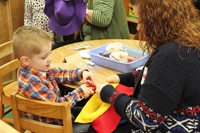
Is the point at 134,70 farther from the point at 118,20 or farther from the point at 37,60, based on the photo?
the point at 118,20

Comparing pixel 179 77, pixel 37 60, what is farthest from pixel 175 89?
pixel 37 60

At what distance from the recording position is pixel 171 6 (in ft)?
3.54

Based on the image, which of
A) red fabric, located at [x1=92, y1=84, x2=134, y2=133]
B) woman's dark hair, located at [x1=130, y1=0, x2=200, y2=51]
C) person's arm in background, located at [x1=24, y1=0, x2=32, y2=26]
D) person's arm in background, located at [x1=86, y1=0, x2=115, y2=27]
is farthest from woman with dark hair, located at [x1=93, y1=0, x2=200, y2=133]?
person's arm in background, located at [x1=24, y1=0, x2=32, y2=26]

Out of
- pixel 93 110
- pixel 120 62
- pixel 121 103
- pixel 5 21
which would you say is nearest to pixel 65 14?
pixel 120 62

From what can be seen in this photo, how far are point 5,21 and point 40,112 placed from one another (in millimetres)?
2038

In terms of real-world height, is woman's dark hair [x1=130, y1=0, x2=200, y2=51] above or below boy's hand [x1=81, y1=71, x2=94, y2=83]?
above

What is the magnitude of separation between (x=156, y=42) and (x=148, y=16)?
0.10 m

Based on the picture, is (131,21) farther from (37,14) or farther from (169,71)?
(169,71)

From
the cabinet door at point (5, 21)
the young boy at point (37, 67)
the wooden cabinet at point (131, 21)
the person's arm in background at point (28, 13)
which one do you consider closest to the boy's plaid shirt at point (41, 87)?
the young boy at point (37, 67)

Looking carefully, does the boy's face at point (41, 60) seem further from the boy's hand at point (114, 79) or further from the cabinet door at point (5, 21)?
the cabinet door at point (5, 21)

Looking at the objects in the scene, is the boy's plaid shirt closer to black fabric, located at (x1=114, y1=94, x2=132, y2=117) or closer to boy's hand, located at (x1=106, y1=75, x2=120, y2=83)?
boy's hand, located at (x1=106, y1=75, x2=120, y2=83)

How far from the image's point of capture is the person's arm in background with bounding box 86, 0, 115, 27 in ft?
7.77

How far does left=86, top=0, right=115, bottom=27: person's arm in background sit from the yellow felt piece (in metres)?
1.06

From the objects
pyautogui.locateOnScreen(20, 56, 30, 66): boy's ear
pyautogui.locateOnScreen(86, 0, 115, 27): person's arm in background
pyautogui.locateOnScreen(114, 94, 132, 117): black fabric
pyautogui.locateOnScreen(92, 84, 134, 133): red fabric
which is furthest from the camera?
pyautogui.locateOnScreen(86, 0, 115, 27): person's arm in background
